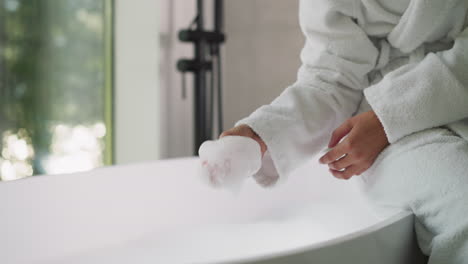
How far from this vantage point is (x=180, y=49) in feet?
7.21

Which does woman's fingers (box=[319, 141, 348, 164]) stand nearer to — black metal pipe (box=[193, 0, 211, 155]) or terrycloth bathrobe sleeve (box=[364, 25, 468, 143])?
terrycloth bathrobe sleeve (box=[364, 25, 468, 143])

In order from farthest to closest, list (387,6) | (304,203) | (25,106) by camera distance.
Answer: (25,106) < (304,203) < (387,6)

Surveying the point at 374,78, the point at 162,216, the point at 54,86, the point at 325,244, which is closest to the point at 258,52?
the point at 54,86

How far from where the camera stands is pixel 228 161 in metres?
0.70

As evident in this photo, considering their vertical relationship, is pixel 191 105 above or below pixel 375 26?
below

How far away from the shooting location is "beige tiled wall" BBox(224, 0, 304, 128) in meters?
2.11

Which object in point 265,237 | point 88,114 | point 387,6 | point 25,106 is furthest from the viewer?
point 88,114

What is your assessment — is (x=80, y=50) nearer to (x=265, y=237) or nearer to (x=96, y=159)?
(x=96, y=159)

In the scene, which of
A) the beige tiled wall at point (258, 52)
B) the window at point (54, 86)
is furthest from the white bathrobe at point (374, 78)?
the window at point (54, 86)

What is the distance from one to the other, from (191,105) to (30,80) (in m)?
0.69

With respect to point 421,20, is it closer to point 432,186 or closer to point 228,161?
point 432,186

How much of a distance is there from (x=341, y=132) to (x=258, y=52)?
1436mm

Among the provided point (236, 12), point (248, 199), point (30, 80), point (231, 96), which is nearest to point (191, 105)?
point (231, 96)

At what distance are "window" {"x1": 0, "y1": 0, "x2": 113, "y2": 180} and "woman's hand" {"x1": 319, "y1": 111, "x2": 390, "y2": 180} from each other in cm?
160
